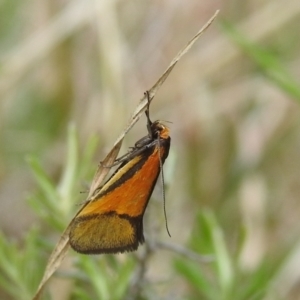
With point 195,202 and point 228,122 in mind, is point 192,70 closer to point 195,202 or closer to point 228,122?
point 228,122

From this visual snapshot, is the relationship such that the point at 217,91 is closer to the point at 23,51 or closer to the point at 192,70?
the point at 192,70

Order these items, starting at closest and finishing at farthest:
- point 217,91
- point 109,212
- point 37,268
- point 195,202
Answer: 1. point 109,212
2. point 37,268
3. point 195,202
4. point 217,91

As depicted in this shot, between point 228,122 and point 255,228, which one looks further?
point 228,122

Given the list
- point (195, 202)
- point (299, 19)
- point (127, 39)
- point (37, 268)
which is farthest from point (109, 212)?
point (299, 19)

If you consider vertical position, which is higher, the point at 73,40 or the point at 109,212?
the point at 73,40

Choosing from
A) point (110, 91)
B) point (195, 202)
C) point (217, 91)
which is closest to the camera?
point (110, 91)

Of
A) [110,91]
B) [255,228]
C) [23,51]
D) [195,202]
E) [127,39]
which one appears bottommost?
[255,228]

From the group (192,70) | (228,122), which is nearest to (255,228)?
(228,122)
